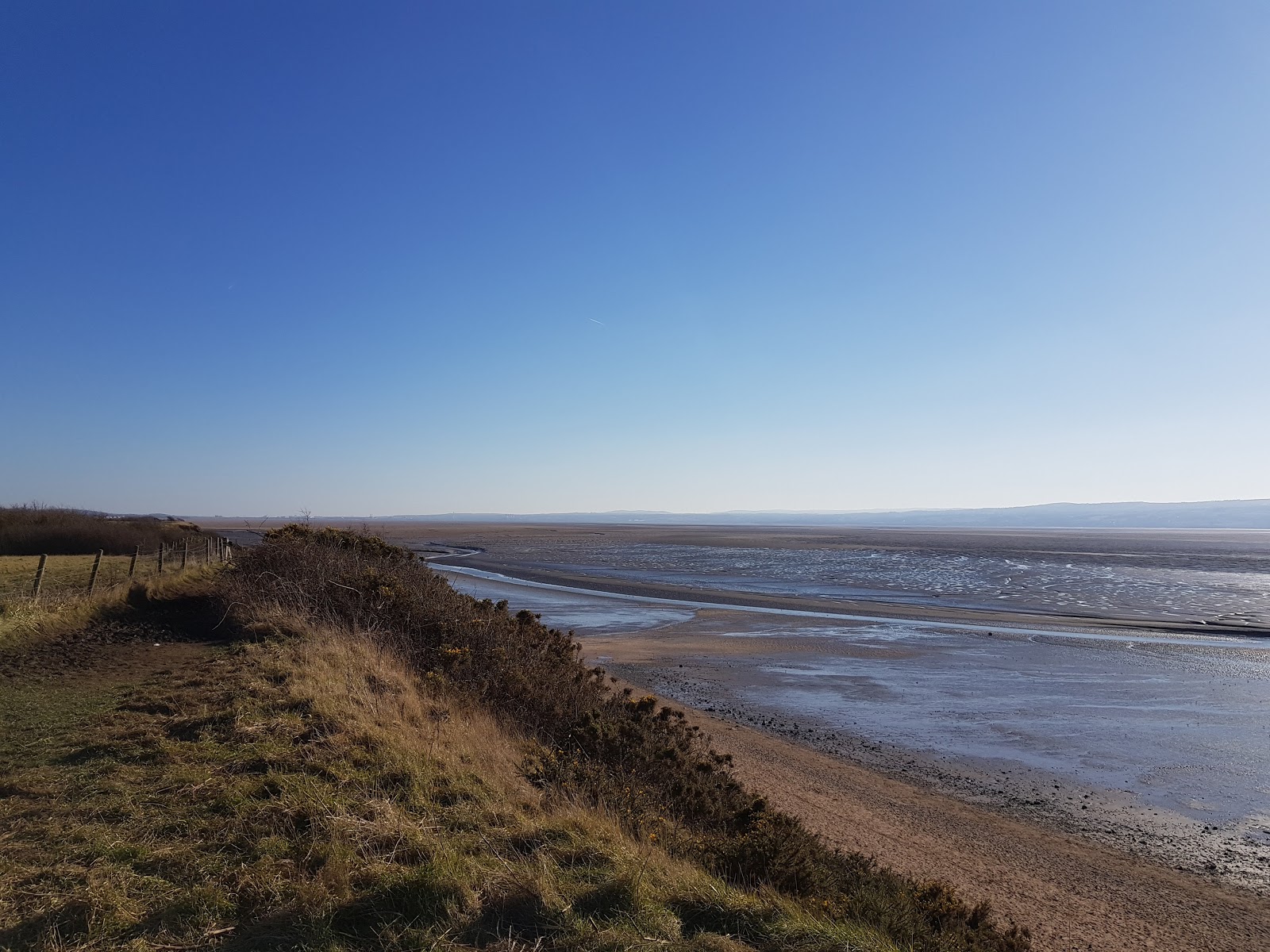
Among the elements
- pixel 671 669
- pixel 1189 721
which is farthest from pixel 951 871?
pixel 671 669

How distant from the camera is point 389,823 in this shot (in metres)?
5.88

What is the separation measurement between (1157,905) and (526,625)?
10655mm

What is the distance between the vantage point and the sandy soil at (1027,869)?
7438mm

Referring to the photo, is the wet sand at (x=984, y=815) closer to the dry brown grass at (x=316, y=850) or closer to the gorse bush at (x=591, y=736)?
the gorse bush at (x=591, y=736)

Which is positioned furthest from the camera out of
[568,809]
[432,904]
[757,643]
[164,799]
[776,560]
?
[776,560]

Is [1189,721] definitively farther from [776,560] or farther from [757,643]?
[776,560]

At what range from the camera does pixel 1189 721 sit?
15.4 meters

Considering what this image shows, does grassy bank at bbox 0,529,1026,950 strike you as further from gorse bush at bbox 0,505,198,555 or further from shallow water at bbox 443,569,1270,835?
gorse bush at bbox 0,505,198,555

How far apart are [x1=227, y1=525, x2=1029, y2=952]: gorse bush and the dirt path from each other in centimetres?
76

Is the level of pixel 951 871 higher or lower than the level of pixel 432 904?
lower

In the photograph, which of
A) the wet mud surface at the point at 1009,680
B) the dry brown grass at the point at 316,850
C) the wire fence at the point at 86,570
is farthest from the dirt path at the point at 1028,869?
the wire fence at the point at 86,570

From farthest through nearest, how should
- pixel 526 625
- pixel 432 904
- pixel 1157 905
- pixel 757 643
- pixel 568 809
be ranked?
pixel 757 643
pixel 526 625
pixel 1157 905
pixel 568 809
pixel 432 904

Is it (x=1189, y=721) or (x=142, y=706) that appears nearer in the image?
(x=142, y=706)

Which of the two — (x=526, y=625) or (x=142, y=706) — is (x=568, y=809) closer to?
(x=142, y=706)
